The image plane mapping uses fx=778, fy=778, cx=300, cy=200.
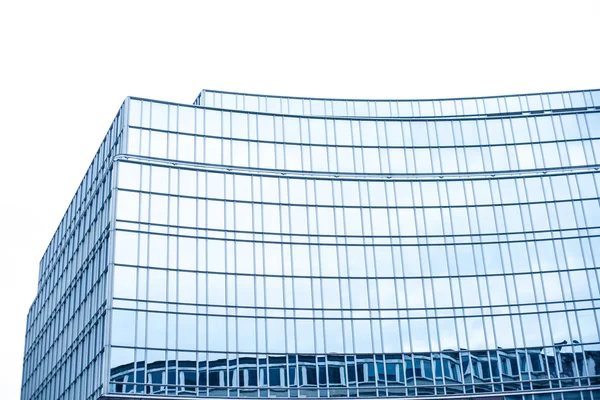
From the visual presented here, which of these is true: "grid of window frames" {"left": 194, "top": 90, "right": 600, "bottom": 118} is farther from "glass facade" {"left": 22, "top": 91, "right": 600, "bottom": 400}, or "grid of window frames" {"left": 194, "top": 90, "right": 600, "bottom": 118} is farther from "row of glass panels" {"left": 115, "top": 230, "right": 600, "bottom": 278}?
"row of glass panels" {"left": 115, "top": 230, "right": 600, "bottom": 278}

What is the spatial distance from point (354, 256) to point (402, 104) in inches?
786

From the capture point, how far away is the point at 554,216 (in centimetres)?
5562

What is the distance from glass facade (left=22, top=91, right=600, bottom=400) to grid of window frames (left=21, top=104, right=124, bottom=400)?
282 mm

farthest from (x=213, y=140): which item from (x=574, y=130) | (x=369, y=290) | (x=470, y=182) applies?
(x=574, y=130)

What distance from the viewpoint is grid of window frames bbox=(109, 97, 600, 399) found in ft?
159

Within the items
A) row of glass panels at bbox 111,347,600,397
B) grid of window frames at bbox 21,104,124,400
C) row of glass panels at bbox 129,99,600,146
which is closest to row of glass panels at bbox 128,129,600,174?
row of glass panels at bbox 129,99,600,146

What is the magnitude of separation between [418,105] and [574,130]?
14.3 meters

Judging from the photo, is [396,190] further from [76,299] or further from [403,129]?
[76,299]

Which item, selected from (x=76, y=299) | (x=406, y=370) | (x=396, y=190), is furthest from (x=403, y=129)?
(x=76, y=299)

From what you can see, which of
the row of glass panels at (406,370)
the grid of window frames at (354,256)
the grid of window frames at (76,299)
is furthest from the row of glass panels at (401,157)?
the row of glass panels at (406,370)

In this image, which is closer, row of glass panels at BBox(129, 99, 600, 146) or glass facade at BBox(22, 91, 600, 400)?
glass facade at BBox(22, 91, 600, 400)

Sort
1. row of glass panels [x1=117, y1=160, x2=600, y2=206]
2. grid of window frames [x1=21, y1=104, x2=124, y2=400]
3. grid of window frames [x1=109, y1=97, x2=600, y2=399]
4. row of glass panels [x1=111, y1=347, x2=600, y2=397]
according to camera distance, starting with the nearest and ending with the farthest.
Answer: row of glass panels [x1=111, y1=347, x2=600, y2=397] < grid of window frames [x1=109, y1=97, x2=600, y2=399] < grid of window frames [x1=21, y1=104, x2=124, y2=400] < row of glass panels [x1=117, y1=160, x2=600, y2=206]

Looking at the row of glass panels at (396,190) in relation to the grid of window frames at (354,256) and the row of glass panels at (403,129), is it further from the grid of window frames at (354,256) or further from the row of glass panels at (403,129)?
the row of glass panels at (403,129)

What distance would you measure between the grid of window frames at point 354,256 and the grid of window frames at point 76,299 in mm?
2411
